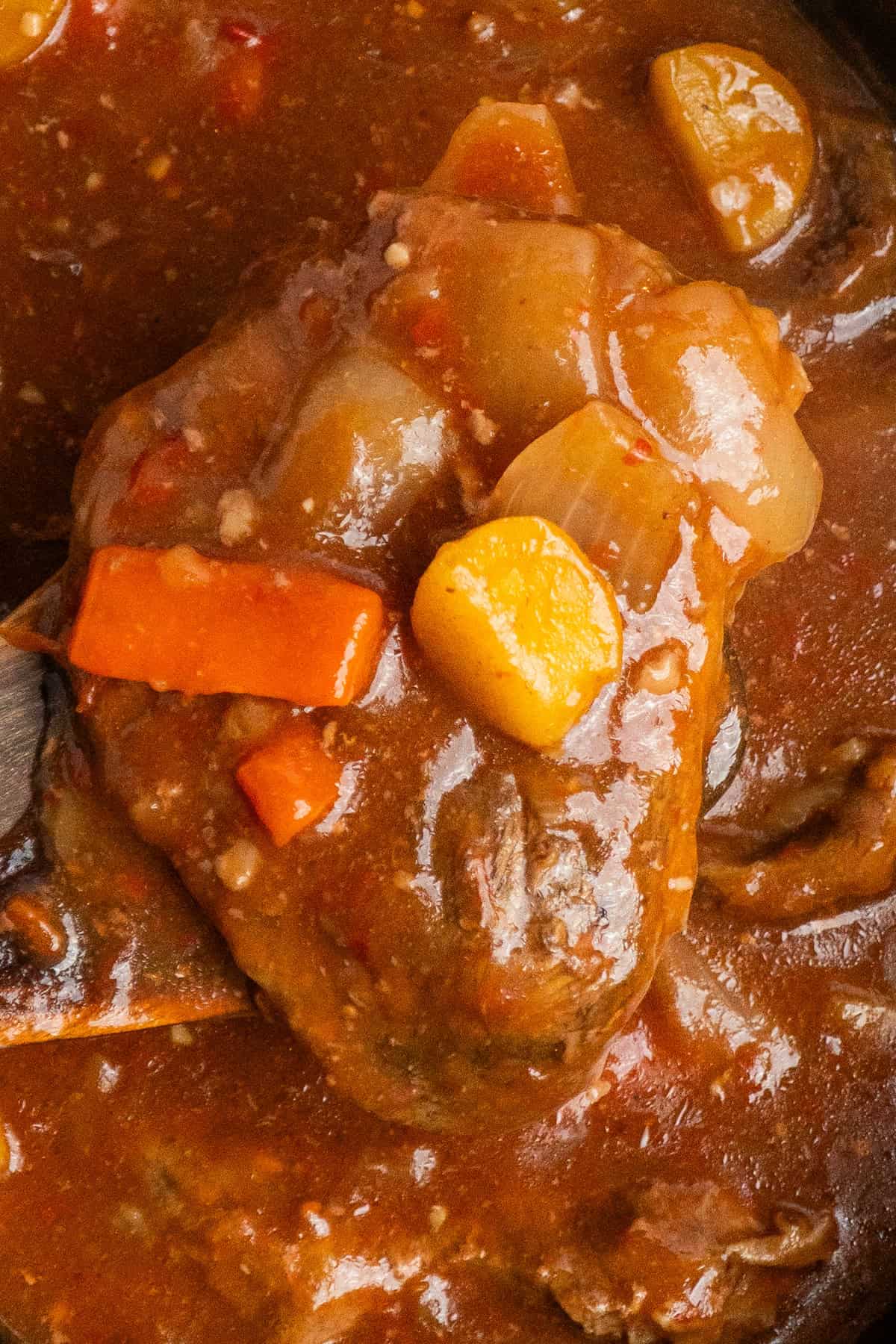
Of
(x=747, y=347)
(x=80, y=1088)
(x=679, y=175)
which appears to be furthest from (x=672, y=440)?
(x=80, y=1088)

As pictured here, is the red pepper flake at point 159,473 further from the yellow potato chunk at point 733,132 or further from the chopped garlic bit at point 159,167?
the yellow potato chunk at point 733,132

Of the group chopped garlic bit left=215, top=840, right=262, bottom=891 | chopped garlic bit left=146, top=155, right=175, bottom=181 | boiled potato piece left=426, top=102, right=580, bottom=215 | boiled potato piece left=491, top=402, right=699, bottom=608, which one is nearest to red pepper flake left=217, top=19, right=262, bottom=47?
chopped garlic bit left=146, top=155, right=175, bottom=181

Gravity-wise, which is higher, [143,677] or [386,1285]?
[143,677]

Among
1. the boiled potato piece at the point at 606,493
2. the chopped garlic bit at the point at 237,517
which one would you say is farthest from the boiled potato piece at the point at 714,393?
the chopped garlic bit at the point at 237,517

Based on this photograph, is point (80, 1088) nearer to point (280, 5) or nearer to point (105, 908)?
point (105, 908)

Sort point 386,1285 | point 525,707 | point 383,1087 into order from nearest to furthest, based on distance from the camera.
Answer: point 525,707, point 383,1087, point 386,1285

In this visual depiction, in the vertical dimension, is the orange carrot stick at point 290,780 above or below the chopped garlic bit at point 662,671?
above
